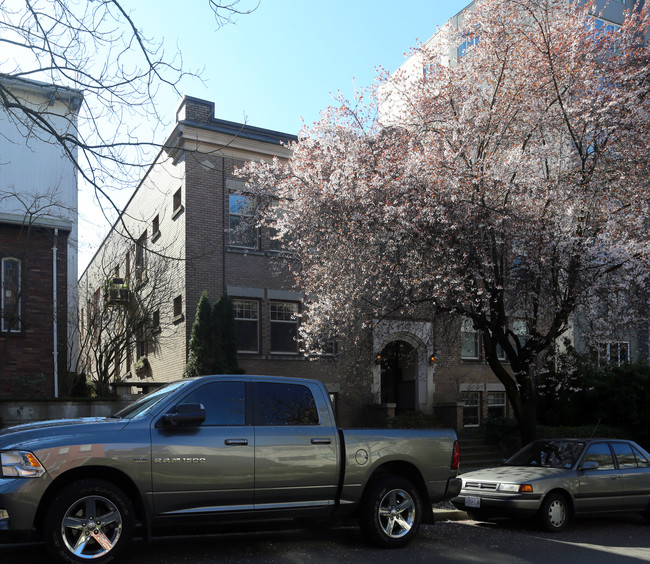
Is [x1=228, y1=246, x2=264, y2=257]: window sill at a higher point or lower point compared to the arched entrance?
higher

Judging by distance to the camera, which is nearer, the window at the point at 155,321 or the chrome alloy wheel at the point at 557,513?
the chrome alloy wheel at the point at 557,513

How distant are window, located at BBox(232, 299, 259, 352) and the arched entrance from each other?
4.48 meters

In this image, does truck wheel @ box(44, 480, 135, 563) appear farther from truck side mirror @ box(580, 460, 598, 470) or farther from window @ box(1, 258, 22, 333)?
window @ box(1, 258, 22, 333)

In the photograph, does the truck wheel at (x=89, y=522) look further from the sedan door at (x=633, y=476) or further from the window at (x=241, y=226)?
the window at (x=241, y=226)

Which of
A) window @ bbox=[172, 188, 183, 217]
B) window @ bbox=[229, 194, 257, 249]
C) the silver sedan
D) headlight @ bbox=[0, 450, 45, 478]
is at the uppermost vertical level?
window @ bbox=[172, 188, 183, 217]

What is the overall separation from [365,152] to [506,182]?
10.4 ft

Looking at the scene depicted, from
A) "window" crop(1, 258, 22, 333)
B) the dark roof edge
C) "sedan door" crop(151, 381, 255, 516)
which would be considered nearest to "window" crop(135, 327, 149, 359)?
"window" crop(1, 258, 22, 333)

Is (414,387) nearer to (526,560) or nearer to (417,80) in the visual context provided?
(417,80)

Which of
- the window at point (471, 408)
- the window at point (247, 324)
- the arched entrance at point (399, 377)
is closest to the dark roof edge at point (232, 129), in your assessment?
the window at point (247, 324)

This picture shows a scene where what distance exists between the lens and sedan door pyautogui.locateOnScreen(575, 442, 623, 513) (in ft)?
34.8

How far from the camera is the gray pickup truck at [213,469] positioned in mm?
6410

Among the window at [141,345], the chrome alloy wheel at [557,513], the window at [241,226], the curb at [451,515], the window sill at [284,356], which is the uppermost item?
the window at [241,226]

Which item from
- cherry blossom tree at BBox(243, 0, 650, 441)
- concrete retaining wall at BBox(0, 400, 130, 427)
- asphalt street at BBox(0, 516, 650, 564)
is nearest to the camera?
asphalt street at BBox(0, 516, 650, 564)

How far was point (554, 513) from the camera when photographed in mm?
10219
